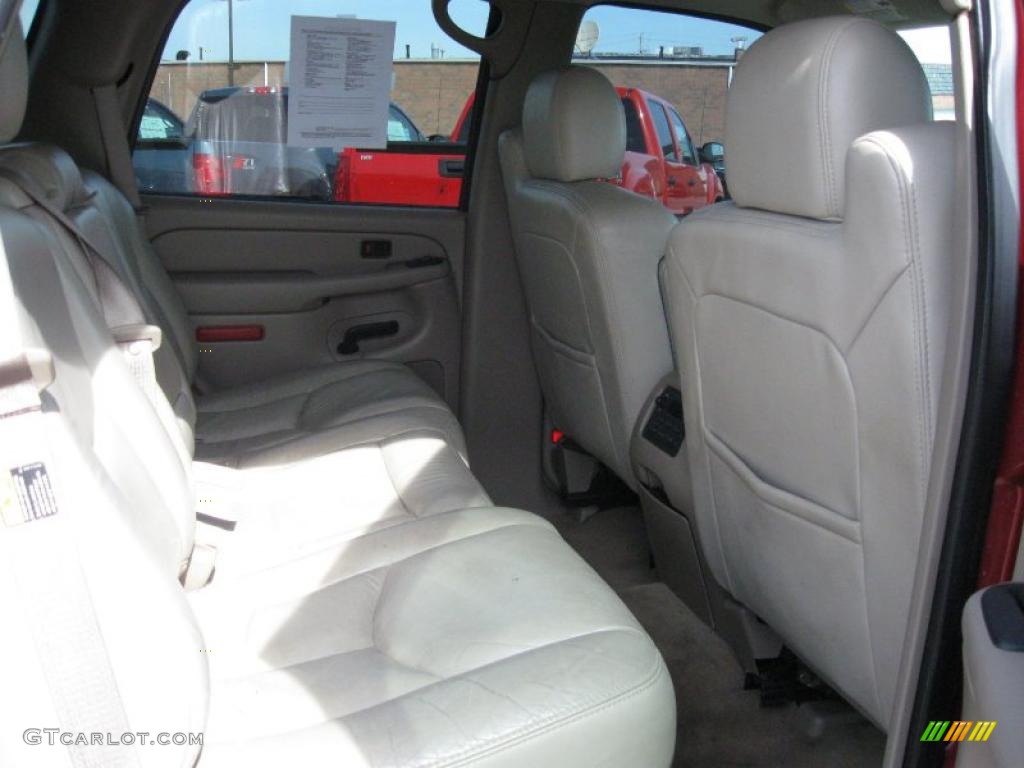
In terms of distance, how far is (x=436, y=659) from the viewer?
137 cm

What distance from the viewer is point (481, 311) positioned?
9.45 ft

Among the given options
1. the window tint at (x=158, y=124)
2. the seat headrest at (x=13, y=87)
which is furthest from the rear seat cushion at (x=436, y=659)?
the window tint at (x=158, y=124)

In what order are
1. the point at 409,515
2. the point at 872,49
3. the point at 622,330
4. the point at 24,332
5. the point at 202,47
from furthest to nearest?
the point at 202,47, the point at 622,330, the point at 409,515, the point at 872,49, the point at 24,332

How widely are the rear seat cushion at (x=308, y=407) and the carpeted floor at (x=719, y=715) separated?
549 mm

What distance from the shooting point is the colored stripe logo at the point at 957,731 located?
→ 3.25 feet

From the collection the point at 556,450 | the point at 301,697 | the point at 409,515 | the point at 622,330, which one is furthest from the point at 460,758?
the point at 556,450

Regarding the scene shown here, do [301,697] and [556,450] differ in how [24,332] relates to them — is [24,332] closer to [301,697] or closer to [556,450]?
[301,697]

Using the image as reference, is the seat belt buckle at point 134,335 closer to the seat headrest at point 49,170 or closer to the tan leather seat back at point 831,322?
the seat headrest at point 49,170

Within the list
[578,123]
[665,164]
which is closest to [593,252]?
[578,123]

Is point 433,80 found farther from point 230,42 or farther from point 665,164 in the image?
point 665,164

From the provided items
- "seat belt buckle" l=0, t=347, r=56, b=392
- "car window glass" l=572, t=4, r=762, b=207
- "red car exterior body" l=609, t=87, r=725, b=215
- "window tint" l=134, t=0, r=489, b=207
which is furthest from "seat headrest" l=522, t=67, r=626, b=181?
"seat belt buckle" l=0, t=347, r=56, b=392

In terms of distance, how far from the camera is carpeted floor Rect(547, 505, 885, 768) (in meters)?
1.83

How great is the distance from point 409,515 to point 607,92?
0.96m

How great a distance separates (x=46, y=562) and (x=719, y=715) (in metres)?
1.31
